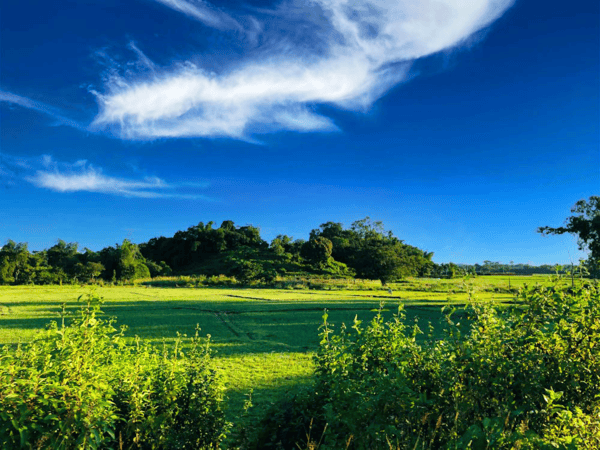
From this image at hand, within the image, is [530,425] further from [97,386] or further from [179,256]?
[179,256]

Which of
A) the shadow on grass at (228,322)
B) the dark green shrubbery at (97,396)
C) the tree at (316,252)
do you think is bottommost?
the shadow on grass at (228,322)

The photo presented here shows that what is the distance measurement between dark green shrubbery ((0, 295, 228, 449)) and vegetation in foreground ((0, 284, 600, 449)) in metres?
0.01

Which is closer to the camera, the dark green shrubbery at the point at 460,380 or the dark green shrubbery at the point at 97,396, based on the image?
the dark green shrubbery at the point at 97,396

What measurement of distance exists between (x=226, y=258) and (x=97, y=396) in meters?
66.7

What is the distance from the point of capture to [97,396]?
2775 millimetres

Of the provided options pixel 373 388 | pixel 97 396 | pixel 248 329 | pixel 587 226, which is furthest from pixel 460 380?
pixel 587 226

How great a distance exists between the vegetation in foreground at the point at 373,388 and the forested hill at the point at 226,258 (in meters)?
40.1

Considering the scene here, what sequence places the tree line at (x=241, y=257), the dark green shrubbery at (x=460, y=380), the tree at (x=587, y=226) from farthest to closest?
the tree line at (x=241, y=257) < the tree at (x=587, y=226) < the dark green shrubbery at (x=460, y=380)

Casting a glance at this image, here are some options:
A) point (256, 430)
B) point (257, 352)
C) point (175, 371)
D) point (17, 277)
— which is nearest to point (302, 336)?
point (257, 352)

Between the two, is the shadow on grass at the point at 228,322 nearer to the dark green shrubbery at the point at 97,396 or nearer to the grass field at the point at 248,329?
the grass field at the point at 248,329

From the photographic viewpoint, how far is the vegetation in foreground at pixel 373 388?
2.79m

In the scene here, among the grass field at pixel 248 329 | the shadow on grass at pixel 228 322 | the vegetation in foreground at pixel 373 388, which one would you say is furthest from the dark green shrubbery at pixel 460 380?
the shadow on grass at pixel 228 322

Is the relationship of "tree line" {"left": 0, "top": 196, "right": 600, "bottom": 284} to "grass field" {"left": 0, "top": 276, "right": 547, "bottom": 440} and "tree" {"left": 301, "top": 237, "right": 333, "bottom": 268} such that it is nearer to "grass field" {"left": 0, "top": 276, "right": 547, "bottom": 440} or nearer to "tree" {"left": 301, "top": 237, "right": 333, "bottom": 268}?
"tree" {"left": 301, "top": 237, "right": 333, "bottom": 268}

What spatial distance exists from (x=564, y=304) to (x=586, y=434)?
129 cm
